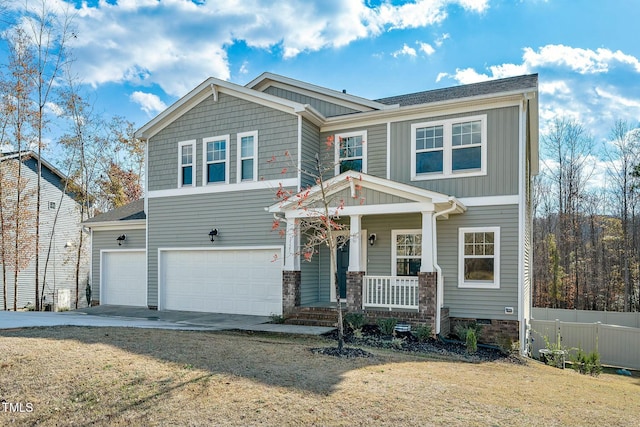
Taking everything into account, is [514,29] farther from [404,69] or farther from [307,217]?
[307,217]

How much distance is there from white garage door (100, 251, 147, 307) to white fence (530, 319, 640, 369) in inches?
Result: 473

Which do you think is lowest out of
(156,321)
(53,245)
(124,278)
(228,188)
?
(156,321)

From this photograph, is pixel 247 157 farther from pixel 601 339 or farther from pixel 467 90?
pixel 601 339

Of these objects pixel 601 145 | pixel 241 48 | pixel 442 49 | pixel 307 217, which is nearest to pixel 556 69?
pixel 601 145

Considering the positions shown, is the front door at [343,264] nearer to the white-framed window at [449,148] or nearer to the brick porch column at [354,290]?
the brick porch column at [354,290]

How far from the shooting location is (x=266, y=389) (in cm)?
564

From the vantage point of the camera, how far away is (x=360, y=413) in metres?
5.00

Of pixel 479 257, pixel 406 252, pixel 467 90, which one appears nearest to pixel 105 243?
pixel 406 252

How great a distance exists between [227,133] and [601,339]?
12314 millimetres

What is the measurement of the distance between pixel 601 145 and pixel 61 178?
26747mm

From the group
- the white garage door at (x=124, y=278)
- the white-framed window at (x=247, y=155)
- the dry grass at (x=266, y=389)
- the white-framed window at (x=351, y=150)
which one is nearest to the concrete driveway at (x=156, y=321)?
the white garage door at (x=124, y=278)

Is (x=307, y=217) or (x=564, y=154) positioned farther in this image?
(x=564, y=154)

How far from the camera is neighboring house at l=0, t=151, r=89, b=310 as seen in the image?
821 inches

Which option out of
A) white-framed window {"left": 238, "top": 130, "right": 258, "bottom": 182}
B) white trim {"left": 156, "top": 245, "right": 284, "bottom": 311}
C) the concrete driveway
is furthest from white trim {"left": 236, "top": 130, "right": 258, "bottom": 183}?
the concrete driveway
